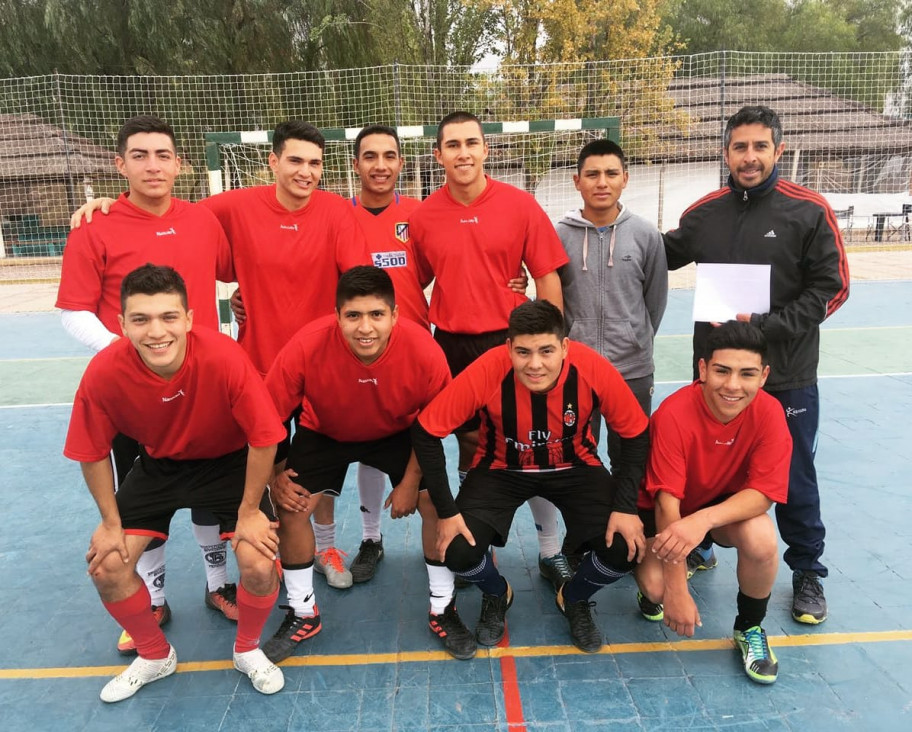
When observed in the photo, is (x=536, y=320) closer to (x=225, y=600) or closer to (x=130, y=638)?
(x=225, y=600)

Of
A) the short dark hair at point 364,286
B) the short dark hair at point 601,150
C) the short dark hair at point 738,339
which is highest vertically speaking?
the short dark hair at point 601,150

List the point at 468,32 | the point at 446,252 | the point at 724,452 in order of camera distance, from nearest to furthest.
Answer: the point at 724,452 → the point at 446,252 → the point at 468,32

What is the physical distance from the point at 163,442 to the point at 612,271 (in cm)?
208

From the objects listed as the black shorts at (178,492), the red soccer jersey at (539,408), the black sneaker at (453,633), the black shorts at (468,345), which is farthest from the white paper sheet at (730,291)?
the black shorts at (178,492)

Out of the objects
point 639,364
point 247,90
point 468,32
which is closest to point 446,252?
point 639,364

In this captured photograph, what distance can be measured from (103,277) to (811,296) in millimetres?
2966

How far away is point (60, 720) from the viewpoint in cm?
243

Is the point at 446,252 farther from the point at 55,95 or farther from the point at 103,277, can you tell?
the point at 55,95

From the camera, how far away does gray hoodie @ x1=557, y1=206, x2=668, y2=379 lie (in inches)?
125

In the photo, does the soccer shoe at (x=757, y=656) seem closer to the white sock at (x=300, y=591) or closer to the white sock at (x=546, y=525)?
the white sock at (x=546, y=525)

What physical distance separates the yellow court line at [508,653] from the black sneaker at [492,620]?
0.05m

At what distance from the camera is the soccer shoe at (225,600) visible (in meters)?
3.00

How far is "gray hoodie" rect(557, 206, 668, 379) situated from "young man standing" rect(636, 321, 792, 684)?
517 mm

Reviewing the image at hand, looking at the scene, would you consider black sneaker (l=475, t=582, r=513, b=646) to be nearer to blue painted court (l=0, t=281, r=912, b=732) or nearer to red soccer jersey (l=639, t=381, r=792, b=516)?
blue painted court (l=0, t=281, r=912, b=732)
